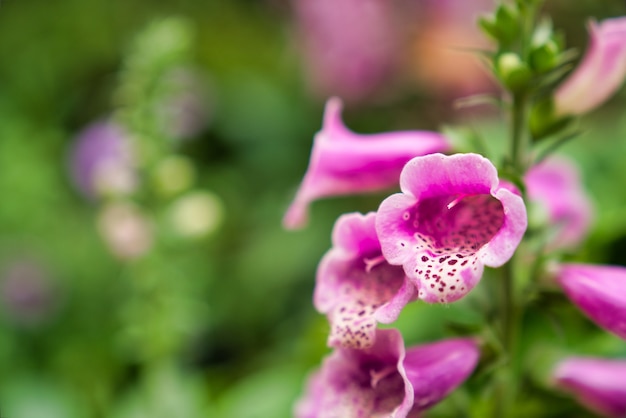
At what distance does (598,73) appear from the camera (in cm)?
93

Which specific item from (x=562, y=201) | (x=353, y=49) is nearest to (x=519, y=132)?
(x=562, y=201)

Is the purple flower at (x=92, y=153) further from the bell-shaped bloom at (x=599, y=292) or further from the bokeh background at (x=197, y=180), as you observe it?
the bell-shaped bloom at (x=599, y=292)

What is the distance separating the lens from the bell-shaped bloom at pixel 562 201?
3.81ft

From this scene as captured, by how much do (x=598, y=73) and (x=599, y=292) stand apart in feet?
0.80

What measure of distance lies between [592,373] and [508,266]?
0.74 ft

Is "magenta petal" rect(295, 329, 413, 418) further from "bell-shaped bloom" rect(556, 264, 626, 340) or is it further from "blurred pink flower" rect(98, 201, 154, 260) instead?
"blurred pink flower" rect(98, 201, 154, 260)

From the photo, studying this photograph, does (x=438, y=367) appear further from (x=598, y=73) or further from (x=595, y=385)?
(x=598, y=73)

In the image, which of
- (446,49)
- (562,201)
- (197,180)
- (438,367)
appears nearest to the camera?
(438,367)

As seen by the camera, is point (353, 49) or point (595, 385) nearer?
point (595, 385)

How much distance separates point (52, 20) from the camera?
335 cm

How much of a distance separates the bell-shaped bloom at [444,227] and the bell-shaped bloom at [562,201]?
1.17 feet

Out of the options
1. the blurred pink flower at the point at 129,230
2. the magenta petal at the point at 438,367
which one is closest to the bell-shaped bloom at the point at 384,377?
the magenta petal at the point at 438,367

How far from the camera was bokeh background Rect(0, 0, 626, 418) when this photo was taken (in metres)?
1.47

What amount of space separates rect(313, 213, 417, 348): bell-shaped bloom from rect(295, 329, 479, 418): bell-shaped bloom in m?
0.04
